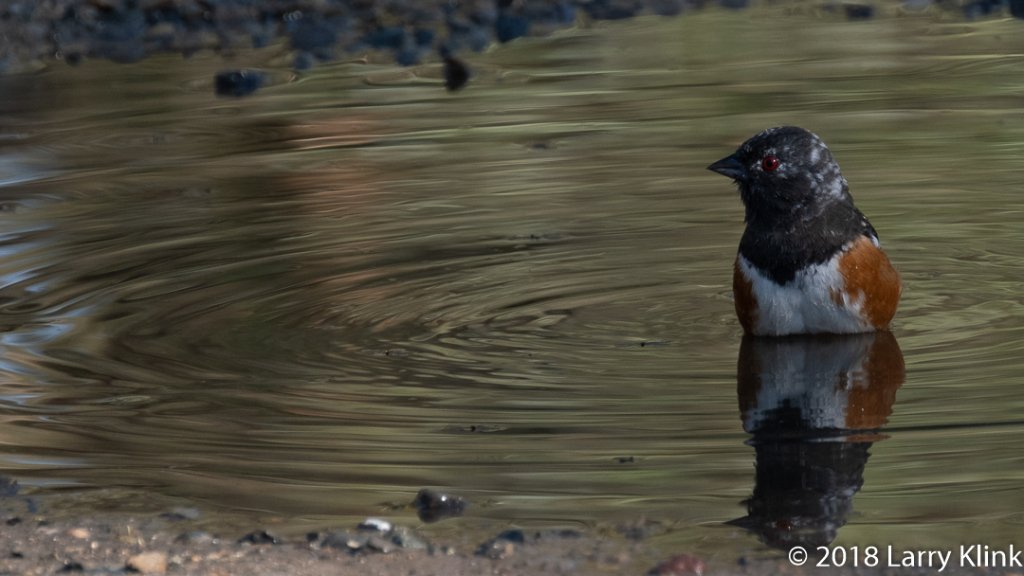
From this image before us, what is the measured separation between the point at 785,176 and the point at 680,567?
3.05m

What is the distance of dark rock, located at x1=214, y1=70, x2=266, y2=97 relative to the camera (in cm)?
1323

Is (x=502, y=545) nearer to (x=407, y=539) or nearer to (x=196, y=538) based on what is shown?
(x=407, y=539)

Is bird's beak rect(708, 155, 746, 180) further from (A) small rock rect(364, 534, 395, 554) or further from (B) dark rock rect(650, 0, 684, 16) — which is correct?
(B) dark rock rect(650, 0, 684, 16)

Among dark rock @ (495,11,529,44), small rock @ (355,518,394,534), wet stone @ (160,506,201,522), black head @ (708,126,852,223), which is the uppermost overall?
black head @ (708,126,852,223)

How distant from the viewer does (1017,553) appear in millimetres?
4562

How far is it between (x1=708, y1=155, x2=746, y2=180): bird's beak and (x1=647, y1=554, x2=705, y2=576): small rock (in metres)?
3.02

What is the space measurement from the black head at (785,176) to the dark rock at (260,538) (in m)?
3.01

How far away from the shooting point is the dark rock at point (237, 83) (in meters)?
13.2

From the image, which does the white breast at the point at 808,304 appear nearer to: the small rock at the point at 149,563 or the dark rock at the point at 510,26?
the small rock at the point at 149,563

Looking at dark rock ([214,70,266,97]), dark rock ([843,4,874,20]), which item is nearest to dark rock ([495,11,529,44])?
dark rock ([214,70,266,97])

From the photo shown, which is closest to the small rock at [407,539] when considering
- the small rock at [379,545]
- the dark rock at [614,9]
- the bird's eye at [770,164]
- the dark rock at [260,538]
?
the small rock at [379,545]

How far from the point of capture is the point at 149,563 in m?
4.81

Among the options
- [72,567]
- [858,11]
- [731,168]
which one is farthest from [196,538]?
[858,11]

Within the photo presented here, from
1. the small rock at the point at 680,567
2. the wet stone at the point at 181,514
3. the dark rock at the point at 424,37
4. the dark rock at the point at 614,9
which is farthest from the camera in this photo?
the dark rock at the point at 614,9
